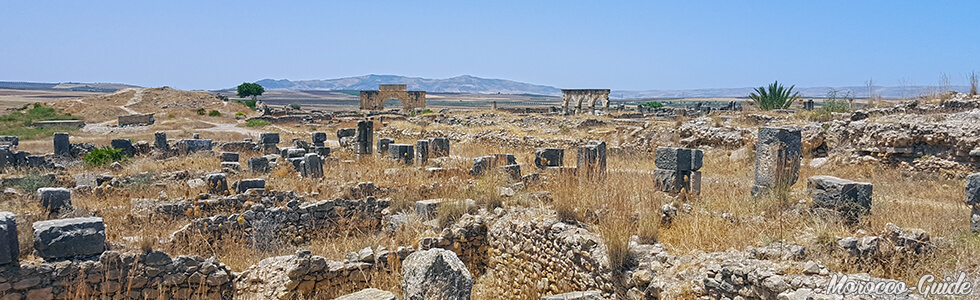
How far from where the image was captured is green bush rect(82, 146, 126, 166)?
14555 millimetres

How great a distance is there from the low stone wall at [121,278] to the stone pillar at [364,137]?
10165mm

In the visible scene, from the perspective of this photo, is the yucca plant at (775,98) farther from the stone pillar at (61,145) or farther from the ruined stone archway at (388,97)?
the ruined stone archway at (388,97)

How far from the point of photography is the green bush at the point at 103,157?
14.6 m

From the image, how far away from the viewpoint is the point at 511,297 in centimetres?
729

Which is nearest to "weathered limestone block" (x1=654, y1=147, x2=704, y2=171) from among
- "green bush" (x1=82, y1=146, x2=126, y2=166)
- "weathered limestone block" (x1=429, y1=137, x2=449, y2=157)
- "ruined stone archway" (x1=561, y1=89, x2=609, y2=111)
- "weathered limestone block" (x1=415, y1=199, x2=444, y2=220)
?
"weathered limestone block" (x1=415, y1=199, x2=444, y2=220)

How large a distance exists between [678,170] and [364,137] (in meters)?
9.87

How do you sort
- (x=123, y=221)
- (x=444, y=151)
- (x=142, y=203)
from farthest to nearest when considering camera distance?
(x=444, y=151)
(x=142, y=203)
(x=123, y=221)

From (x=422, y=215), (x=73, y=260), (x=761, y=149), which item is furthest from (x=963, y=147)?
(x=73, y=260)

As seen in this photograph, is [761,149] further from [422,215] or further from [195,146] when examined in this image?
[195,146]

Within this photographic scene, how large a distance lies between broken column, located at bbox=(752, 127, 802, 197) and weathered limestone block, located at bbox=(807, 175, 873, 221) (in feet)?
3.77

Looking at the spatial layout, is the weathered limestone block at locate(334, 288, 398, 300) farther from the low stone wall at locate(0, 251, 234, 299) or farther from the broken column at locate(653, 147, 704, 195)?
the broken column at locate(653, 147, 704, 195)

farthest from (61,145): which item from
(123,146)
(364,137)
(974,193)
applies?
(974,193)

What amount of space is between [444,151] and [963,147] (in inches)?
449

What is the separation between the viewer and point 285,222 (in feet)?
29.1
